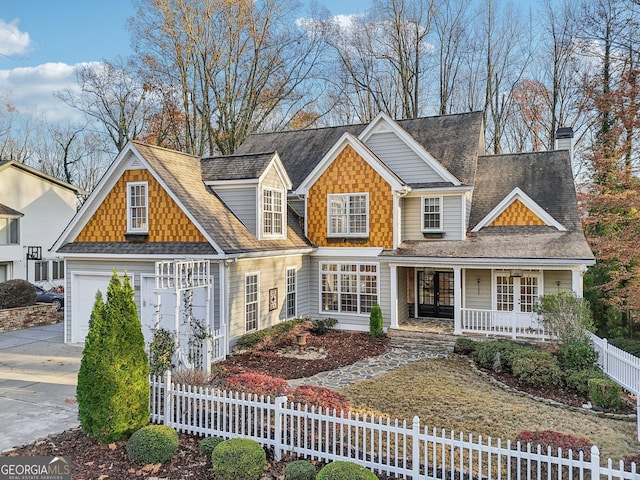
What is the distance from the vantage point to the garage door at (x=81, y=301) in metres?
14.9

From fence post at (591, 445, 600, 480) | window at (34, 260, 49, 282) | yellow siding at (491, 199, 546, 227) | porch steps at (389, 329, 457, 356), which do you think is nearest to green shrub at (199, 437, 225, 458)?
fence post at (591, 445, 600, 480)

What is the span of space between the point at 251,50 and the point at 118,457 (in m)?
28.5

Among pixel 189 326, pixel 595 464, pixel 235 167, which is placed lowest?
pixel 595 464

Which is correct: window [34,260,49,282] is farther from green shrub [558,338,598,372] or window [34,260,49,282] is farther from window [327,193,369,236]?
green shrub [558,338,598,372]

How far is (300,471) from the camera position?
5969 mm

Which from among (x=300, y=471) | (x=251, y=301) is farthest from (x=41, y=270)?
(x=300, y=471)

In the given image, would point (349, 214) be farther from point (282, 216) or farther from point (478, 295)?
point (478, 295)

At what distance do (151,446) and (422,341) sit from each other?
1055 centimetres

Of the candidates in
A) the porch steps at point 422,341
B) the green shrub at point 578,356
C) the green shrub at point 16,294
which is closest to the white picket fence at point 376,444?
the green shrub at point 578,356

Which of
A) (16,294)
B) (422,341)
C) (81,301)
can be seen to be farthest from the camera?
(16,294)

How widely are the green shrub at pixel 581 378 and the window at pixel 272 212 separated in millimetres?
9799

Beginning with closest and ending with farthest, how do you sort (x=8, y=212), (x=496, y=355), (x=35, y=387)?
(x=35, y=387) < (x=496, y=355) < (x=8, y=212)

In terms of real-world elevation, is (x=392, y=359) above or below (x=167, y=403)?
below

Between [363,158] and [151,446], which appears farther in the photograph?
[363,158]
